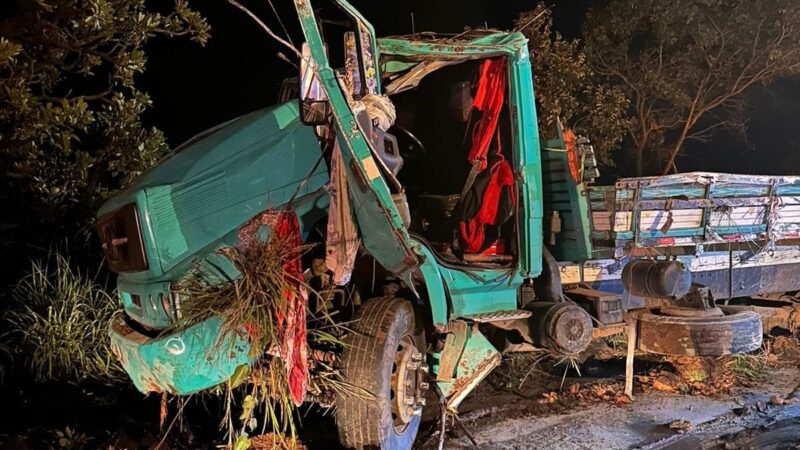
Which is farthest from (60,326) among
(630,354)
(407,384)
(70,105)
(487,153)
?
(630,354)

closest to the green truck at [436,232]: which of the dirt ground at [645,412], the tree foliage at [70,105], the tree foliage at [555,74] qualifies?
the dirt ground at [645,412]

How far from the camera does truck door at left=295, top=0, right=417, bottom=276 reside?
10.9 feet

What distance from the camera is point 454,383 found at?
4461 mm

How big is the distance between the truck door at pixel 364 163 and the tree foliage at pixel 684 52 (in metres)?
9.73

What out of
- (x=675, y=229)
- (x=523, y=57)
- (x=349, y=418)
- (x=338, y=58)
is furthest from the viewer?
(x=675, y=229)

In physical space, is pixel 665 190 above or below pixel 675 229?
above

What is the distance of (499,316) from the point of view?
445 cm

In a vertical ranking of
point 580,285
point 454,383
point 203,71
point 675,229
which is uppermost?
point 203,71

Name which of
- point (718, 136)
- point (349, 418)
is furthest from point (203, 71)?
point (718, 136)

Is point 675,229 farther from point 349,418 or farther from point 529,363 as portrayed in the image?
point 349,418

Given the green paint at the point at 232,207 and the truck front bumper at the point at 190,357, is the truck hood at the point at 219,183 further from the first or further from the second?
the truck front bumper at the point at 190,357

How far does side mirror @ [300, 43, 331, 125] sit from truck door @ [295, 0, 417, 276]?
0.04m

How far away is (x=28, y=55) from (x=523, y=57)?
4315 mm

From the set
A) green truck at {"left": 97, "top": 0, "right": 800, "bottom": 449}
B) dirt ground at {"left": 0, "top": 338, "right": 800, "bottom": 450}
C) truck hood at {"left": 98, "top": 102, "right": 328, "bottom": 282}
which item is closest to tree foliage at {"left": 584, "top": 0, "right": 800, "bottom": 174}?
green truck at {"left": 97, "top": 0, "right": 800, "bottom": 449}
